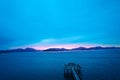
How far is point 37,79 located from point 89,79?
1163 cm

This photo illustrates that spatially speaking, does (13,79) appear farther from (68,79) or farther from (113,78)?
(113,78)

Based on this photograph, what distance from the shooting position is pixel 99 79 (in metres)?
39.5

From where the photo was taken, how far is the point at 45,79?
135 ft

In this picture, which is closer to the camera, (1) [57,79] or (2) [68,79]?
(2) [68,79]

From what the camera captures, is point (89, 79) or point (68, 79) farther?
point (89, 79)

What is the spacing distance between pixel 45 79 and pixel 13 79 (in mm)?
7440

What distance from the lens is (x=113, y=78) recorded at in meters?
40.6

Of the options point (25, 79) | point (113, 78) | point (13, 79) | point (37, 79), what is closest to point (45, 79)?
point (37, 79)

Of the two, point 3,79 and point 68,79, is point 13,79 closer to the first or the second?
point 3,79

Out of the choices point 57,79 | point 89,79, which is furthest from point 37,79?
point 89,79

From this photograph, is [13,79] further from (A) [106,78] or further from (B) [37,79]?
(A) [106,78]

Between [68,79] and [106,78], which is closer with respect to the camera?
[68,79]

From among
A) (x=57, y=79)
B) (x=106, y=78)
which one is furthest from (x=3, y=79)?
(x=106, y=78)

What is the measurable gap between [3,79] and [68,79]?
51.5 feet
